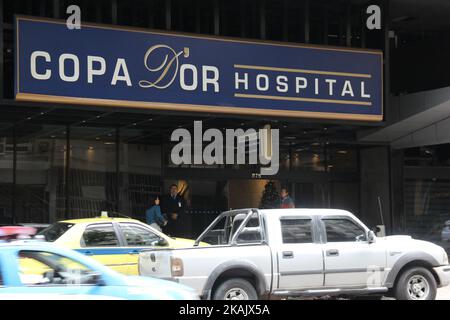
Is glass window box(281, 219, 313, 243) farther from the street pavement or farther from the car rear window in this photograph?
the car rear window

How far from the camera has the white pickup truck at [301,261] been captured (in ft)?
29.9

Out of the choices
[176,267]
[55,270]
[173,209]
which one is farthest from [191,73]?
[55,270]

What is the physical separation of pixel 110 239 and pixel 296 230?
3.28m

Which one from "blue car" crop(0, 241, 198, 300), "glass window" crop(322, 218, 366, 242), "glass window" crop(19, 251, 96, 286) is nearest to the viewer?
"blue car" crop(0, 241, 198, 300)

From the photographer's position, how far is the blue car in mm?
6055

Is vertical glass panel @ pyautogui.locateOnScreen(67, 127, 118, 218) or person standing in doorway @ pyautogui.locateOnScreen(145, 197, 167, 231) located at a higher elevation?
vertical glass panel @ pyautogui.locateOnScreen(67, 127, 118, 218)

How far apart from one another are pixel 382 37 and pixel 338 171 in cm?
530

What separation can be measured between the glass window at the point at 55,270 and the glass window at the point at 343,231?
481 centimetres

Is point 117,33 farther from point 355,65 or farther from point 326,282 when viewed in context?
point 326,282

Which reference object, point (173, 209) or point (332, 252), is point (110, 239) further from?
point (173, 209)

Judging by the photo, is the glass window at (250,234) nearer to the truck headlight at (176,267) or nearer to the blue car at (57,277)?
the truck headlight at (176,267)

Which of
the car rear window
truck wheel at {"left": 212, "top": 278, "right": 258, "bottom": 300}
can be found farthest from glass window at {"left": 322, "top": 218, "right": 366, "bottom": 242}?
the car rear window

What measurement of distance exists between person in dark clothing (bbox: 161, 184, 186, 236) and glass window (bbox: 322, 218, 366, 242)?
22.3 feet
